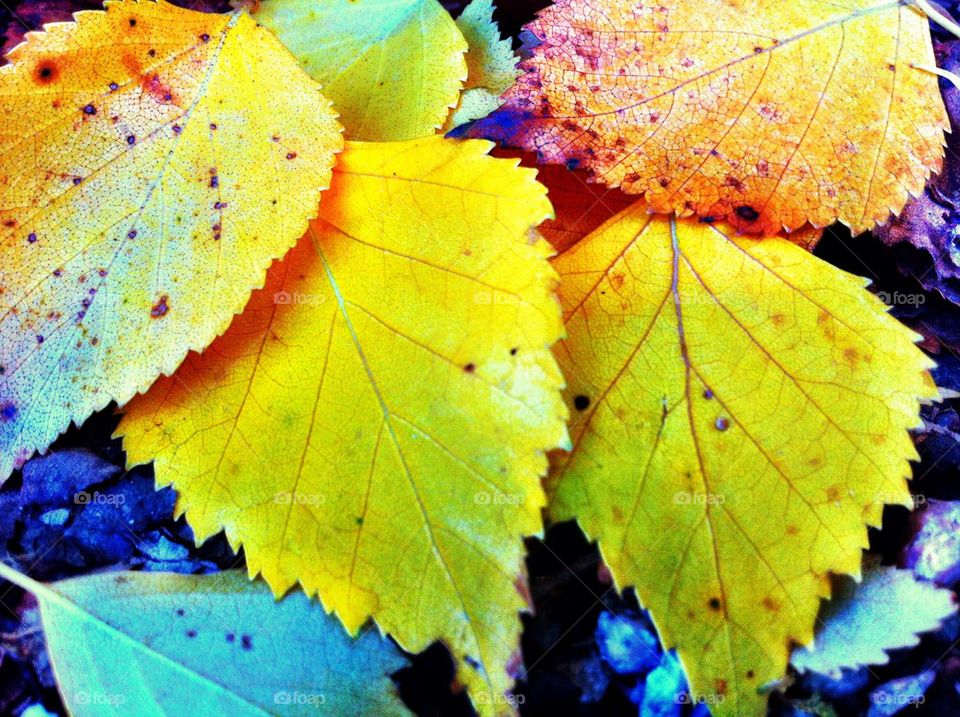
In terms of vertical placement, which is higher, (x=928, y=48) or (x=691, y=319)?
(x=928, y=48)

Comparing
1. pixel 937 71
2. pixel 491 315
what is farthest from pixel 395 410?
pixel 937 71

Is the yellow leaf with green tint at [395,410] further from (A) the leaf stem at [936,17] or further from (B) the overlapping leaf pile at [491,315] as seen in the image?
(A) the leaf stem at [936,17]

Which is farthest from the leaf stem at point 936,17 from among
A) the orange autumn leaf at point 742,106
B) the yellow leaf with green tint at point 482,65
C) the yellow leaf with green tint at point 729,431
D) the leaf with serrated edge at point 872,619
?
the leaf with serrated edge at point 872,619

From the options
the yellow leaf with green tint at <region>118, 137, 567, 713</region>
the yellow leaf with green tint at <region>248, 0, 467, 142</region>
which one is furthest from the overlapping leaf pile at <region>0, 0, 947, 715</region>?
the yellow leaf with green tint at <region>248, 0, 467, 142</region>

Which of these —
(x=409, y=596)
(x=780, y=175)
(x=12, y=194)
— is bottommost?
(x=409, y=596)

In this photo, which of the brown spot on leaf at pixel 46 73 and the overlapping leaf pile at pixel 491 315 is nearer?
the overlapping leaf pile at pixel 491 315

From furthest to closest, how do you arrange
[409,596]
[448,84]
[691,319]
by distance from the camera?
[448,84] < [691,319] < [409,596]

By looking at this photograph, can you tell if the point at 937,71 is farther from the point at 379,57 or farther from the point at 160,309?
the point at 160,309

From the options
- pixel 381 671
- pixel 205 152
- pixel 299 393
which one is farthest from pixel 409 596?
pixel 205 152

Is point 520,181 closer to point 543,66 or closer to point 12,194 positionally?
point 543,66
